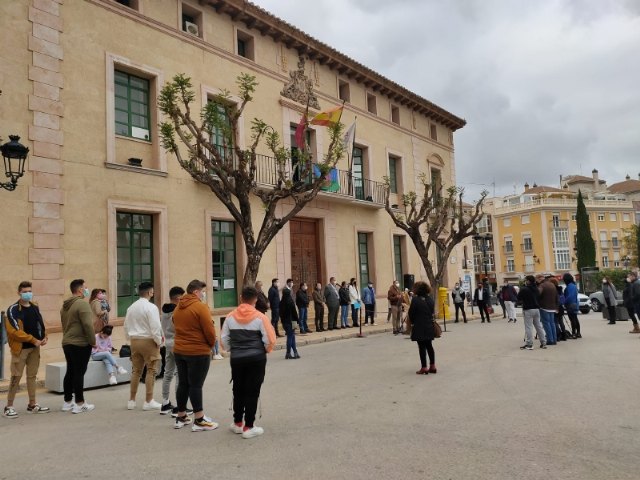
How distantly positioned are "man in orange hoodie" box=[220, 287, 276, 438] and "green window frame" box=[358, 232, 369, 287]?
1597 cm

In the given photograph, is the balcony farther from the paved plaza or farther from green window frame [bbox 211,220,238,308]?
the paved plaza

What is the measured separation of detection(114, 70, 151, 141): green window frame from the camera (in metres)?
13.6

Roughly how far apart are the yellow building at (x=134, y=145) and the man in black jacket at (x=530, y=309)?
8.31 metres

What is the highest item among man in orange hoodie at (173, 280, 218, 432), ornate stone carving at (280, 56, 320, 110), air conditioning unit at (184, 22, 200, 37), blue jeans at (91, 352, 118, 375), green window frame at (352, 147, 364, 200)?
air conditioning unit at (184, 22, 200, 37)

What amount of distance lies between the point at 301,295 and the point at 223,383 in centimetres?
726

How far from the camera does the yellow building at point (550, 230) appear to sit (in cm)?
6606

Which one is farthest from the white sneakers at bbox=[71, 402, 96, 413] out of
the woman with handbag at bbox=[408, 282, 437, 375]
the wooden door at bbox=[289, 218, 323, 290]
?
the wooden door at bbox=[289, 218, 323, 290]

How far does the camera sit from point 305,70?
1934 cm

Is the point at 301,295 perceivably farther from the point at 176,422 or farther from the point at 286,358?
the point at 176,422

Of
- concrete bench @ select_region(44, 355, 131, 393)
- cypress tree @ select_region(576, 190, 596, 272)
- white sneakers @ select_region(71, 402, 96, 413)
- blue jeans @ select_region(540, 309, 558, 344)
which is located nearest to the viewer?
white sneakers @ select_region(71, 402, 96, 413)

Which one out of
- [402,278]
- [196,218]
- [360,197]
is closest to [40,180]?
[196,218]

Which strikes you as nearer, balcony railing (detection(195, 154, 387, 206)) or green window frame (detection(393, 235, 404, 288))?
balcony railing (detection(195, 154, 387, 206))

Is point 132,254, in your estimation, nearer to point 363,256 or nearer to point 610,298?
point 363,256

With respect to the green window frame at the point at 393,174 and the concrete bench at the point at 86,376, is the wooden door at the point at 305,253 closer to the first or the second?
the green window frame at the point at 393,174
